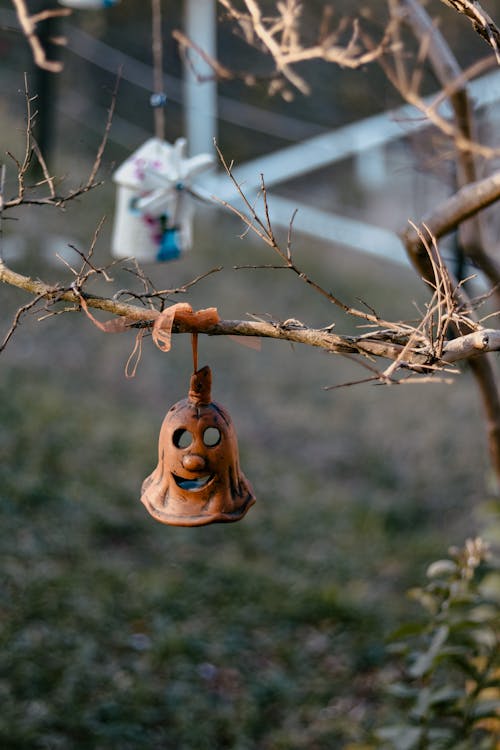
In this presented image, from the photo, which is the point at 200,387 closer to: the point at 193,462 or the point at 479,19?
the point at 193,462

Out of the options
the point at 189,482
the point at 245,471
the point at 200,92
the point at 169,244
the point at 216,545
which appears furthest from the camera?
the point at 200,92

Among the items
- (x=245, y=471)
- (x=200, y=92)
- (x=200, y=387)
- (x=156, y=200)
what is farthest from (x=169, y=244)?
(x=200, y=92)

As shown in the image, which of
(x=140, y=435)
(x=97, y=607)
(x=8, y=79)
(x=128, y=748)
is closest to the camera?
(x=128, y=748)

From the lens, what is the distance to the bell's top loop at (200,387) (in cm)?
202

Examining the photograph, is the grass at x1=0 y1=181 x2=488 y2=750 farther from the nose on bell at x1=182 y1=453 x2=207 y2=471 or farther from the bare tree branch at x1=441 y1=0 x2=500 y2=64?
the bare tree branch at x1=441 y1=0 x2=500 y2=64

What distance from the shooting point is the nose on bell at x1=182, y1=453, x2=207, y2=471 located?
2084 mm

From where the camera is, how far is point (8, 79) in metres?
11.0

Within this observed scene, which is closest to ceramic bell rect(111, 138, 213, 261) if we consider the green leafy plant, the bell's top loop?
the bell's top loop

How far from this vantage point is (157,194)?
10.8 feet

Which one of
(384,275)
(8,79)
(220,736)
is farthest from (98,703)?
(8,79)

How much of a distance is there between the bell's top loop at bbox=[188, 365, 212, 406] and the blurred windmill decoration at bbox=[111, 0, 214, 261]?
1257 millimetres

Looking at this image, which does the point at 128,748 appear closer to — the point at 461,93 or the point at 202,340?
the point at 461,93

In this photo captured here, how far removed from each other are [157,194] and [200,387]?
4.75 ft

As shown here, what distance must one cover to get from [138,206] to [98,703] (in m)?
2.30
